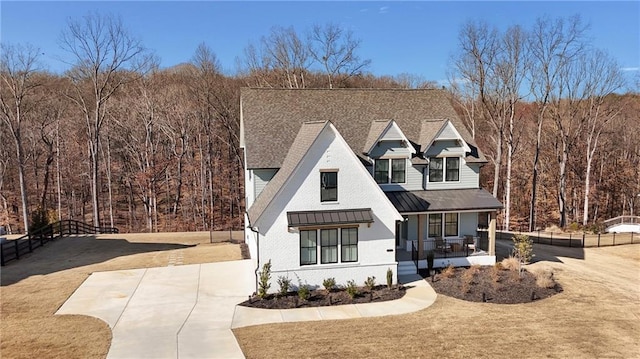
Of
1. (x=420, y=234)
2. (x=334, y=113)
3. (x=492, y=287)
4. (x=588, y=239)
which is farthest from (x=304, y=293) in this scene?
(x=588, y=239)

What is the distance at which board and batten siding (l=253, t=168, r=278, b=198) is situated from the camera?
22.5 m

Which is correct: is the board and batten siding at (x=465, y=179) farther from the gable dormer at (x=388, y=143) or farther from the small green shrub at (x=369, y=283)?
the small green shrub at (x=369, y=283)

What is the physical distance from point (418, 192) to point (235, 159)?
30.7 m

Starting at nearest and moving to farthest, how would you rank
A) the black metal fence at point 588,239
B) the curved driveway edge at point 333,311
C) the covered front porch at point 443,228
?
1. the curved driveway edge at point 333,311
2. the covered front porch at point 443,228
3. the black metal fence at point 588,239

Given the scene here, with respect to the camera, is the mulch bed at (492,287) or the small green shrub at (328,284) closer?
the mulch bed at (492,287)

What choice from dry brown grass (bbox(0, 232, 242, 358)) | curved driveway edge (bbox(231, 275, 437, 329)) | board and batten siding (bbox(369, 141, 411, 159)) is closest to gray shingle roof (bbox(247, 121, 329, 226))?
board and batten siding (bbox(369, 141, 411, 159))

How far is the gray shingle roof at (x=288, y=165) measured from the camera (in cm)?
1912

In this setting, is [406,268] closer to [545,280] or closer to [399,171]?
[399,171]

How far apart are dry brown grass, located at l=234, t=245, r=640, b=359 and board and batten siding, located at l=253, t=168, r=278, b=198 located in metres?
8.70

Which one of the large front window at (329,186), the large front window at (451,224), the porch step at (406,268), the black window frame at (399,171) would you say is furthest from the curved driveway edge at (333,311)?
the black window frame at (399,171)

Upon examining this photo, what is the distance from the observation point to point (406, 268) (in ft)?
70.7

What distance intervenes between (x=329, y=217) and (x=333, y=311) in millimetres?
4033

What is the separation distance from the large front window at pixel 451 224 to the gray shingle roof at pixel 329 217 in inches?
260

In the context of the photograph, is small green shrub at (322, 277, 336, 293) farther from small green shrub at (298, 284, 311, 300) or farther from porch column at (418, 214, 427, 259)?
porch column at (418, 214, 427, 259)
